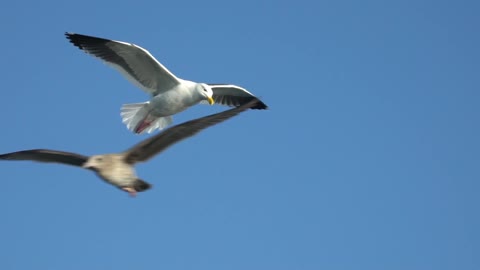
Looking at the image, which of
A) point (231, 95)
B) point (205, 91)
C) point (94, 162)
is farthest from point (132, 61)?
point (94, 162)

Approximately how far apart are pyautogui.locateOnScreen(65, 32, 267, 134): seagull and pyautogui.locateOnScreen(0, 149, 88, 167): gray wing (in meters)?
5.92

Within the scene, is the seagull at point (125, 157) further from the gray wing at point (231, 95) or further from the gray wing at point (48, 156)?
the gray wing at point (231, 95)

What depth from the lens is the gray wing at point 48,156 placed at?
6637 millimetres

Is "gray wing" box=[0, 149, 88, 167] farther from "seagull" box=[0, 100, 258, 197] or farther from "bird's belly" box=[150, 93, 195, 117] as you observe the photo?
"bird's belly" box=[150, 93, 195, 117]

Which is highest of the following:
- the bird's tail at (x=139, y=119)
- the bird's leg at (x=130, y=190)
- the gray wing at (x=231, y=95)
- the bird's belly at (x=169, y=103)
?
the gray wing at (x=231, y=95)

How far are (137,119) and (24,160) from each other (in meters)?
6.41

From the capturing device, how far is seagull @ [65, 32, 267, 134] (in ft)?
41.9

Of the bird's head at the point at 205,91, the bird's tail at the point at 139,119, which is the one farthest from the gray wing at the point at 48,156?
the bird's tail at the point at 139,119

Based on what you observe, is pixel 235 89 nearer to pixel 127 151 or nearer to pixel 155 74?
pixel 155 74

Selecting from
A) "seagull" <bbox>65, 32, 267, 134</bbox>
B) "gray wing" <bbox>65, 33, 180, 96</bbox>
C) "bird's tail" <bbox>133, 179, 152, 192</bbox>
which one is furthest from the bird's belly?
"bird's tail" <bbox>133, 179, 152, 192</bbox>

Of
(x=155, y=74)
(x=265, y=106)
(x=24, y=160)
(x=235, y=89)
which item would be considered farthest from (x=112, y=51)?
(x=24, y=160)

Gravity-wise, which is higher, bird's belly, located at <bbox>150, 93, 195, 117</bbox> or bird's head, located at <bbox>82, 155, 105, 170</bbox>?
bird's belly, located at <bbox>150, 93, 195, 117</bbox>

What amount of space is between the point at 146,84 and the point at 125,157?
680 cm

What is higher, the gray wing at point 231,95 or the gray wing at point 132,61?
the gray wing at point 231,95
